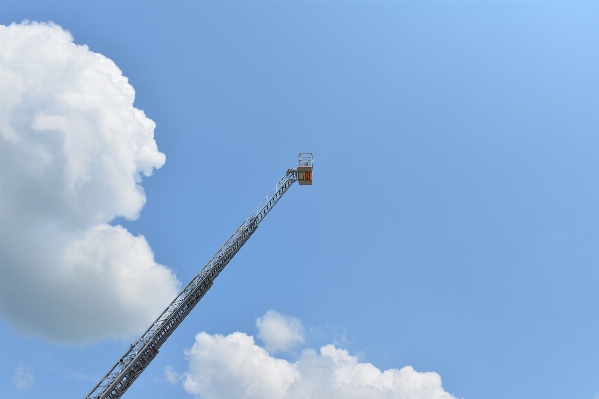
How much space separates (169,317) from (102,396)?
11874 mm

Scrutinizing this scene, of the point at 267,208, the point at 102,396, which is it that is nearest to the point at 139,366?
the point at 102,396

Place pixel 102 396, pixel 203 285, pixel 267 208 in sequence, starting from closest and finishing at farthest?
pixel 102 396
pixel 203 285
pixel 267 208

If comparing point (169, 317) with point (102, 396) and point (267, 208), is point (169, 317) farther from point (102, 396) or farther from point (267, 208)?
point (267, 208)

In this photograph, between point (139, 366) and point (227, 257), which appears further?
point (227, 257)

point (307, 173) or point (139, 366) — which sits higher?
point (307, 173)

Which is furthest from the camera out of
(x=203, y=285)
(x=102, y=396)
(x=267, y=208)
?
(x=267, y=208)

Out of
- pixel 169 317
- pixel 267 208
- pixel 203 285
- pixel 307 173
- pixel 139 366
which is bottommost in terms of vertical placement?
pixel 139 366

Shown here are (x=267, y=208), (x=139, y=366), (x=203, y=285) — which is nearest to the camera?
(x=139, y=366)

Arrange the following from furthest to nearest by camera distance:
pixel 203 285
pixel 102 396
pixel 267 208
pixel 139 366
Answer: pixel 267 208
pixel 203 285
pixel 139 366
pixel 102 396

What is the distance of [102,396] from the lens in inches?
2162

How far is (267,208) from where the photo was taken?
252 ft

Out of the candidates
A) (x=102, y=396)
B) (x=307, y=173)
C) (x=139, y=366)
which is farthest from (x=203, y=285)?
(x=307, y=173)

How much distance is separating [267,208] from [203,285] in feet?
58.5

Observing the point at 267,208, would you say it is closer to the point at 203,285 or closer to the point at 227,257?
the point at 227,257
